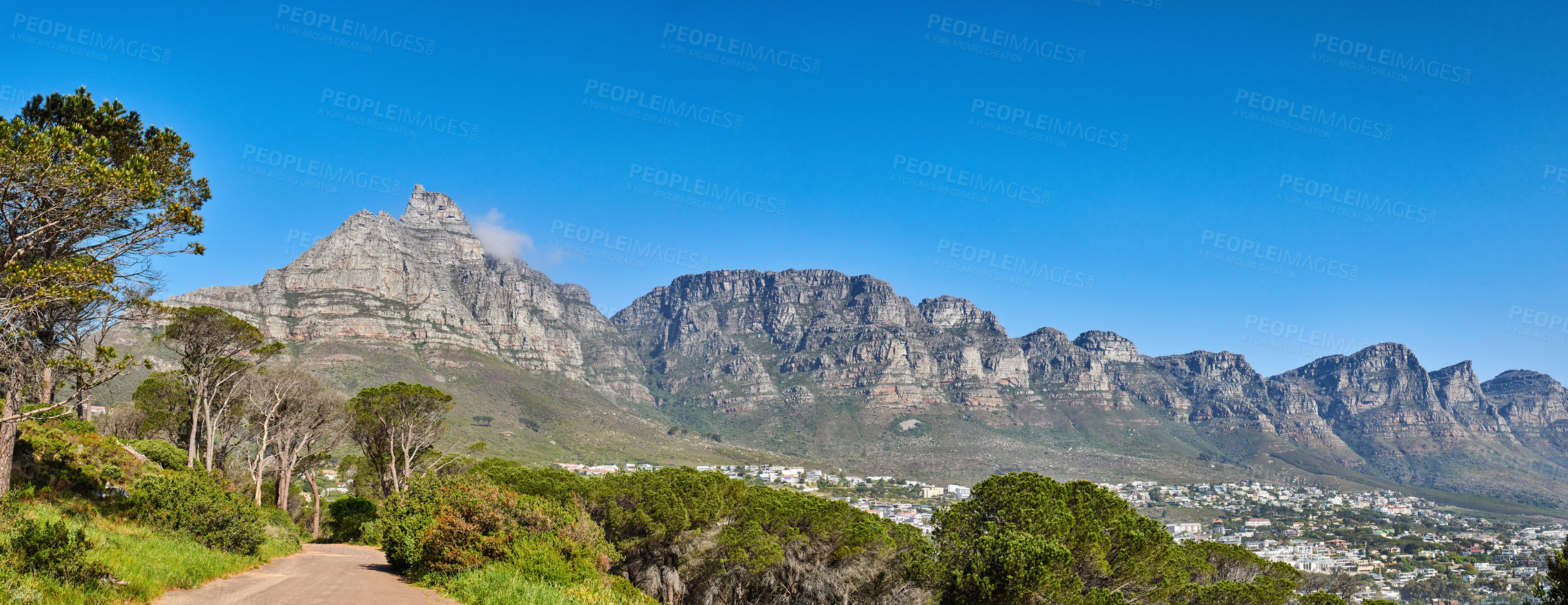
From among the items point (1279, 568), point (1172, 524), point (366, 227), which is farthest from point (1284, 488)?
point (366, 227)

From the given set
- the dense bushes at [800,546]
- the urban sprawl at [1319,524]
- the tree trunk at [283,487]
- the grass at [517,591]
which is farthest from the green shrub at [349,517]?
the grass at [517,591]

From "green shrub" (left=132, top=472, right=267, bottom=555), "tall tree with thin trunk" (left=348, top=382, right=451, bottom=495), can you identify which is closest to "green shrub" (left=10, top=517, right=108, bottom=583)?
"green shrub" (left=132, top=472, right=267, bottom=555)

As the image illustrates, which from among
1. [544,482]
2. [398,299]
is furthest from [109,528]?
[398,299]

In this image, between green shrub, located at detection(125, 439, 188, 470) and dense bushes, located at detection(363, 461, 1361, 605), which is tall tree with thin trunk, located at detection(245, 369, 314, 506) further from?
dense bushes, located at detection(363, 461, 1361, 605)

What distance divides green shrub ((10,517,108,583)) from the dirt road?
→ 49.9 inches

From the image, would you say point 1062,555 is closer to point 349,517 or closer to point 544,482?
point 544,482

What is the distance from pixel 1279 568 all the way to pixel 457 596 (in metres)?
33.3

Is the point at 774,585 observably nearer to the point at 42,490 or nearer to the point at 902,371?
the point at 42,490

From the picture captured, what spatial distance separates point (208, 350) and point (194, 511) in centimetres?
1557

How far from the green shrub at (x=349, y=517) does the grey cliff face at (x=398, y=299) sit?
98.2 metres

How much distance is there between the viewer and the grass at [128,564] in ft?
27.1

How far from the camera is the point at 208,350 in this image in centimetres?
2869

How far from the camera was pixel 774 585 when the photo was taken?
2672 centimetres

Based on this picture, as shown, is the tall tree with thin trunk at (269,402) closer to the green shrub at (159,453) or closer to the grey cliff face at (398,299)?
the green shrub at (159,453)
